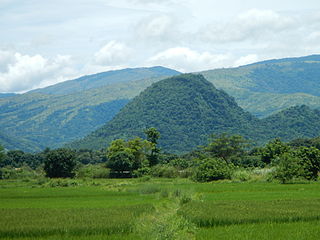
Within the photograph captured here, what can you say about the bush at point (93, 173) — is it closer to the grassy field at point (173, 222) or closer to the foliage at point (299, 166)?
the foliage at point (299, 166)

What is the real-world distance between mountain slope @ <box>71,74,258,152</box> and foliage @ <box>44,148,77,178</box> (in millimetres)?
90785

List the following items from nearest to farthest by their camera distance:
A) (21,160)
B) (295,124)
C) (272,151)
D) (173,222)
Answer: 1. (173,222)
2. (272,151)
3. (21,160)
4. (295,124)

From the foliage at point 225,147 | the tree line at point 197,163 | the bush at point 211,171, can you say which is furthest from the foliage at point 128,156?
the bush at point 211,171

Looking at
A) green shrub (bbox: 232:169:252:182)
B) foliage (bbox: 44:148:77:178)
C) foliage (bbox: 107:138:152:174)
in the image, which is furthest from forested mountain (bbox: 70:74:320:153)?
green shrub (bbox: 232:169:252:182)

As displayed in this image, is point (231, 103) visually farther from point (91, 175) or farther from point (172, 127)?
point (91, 175)

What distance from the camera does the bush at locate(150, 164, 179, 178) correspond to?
5375 cm

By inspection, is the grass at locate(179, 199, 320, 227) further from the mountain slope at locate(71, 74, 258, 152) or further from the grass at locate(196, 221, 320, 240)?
the mountain slope at locate(71, 74, 258, 152)

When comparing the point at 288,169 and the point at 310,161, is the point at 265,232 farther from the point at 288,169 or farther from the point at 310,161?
the point at 310,161

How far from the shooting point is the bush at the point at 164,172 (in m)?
53.8

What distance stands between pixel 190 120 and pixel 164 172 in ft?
366

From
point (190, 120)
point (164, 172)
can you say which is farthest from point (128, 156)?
point (190, 120)

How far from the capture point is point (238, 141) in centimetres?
7169

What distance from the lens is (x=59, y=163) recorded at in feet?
178

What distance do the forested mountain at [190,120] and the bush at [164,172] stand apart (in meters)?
89.8
